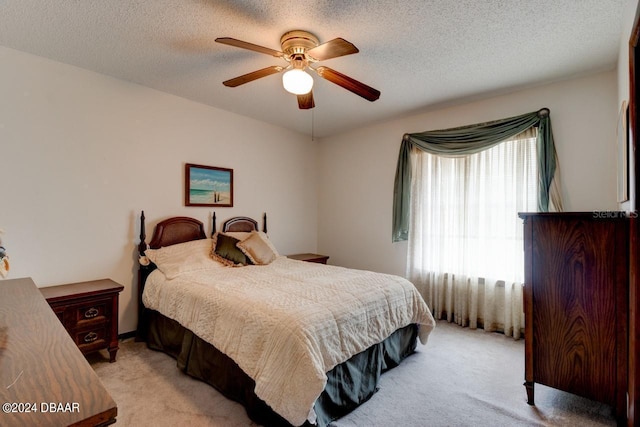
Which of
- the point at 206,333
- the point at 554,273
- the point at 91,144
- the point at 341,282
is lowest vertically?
the point at 206,333

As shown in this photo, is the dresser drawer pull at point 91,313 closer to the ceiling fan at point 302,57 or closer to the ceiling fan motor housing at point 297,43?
the ceiling fan at point 302,57

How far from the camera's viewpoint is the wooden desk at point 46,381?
24.1 inches

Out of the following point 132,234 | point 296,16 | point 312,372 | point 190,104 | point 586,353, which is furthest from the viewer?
point 190,104

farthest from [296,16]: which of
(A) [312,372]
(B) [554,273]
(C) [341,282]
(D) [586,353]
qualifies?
(D) [586,353]

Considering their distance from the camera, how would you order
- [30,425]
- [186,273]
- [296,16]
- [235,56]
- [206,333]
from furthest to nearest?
[186,273] < [235,56] < [206,333] < [296,16] < [30,425]

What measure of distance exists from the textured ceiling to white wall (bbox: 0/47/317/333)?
0.24m

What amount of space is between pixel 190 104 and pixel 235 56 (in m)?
1.32

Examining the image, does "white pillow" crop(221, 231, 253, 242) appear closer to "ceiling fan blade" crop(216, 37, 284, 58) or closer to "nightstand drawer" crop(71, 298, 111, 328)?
"nightstand drawer" crop(71, 298, 111, 328)

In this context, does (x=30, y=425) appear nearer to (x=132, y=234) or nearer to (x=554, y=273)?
(x=554, y=273)

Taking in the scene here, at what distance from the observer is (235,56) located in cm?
252

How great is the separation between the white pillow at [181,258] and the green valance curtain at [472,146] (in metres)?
2.40

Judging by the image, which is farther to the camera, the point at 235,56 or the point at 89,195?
the point at 89,195

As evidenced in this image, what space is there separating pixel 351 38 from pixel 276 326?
83.4 inches

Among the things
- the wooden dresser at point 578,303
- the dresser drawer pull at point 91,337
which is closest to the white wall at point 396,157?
the wooden dresser at point 578,303
